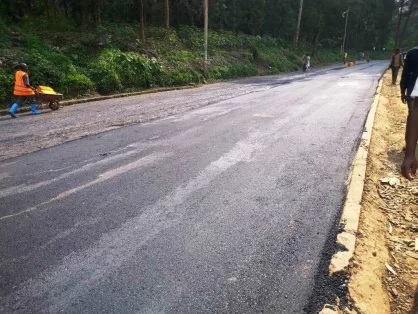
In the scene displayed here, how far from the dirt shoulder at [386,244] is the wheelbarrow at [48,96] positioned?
10.1 metres

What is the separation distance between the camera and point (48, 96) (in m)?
11.9

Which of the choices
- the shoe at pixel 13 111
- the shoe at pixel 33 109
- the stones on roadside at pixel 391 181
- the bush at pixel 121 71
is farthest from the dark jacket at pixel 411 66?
the bush at pixel 121 71

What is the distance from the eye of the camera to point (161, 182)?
17.6ft

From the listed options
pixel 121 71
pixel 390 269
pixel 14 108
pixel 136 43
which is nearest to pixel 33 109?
→ pixel 14 108

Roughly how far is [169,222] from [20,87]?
9.43 meters

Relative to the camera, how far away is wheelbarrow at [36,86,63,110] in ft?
38.3

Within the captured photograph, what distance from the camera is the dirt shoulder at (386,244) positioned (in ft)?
10.00

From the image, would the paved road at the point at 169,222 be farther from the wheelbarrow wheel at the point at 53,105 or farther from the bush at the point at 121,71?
the bush at the point at 121,71

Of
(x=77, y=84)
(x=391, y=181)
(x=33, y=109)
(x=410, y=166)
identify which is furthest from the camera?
(x=77, y=84)

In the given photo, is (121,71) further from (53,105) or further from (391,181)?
(391,181)

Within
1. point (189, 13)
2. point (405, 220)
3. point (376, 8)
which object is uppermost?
point (376, 8)

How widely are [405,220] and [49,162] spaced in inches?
225

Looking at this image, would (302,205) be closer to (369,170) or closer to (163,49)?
(369,170)

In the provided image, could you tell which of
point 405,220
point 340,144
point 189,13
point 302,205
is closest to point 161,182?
point 302,205
